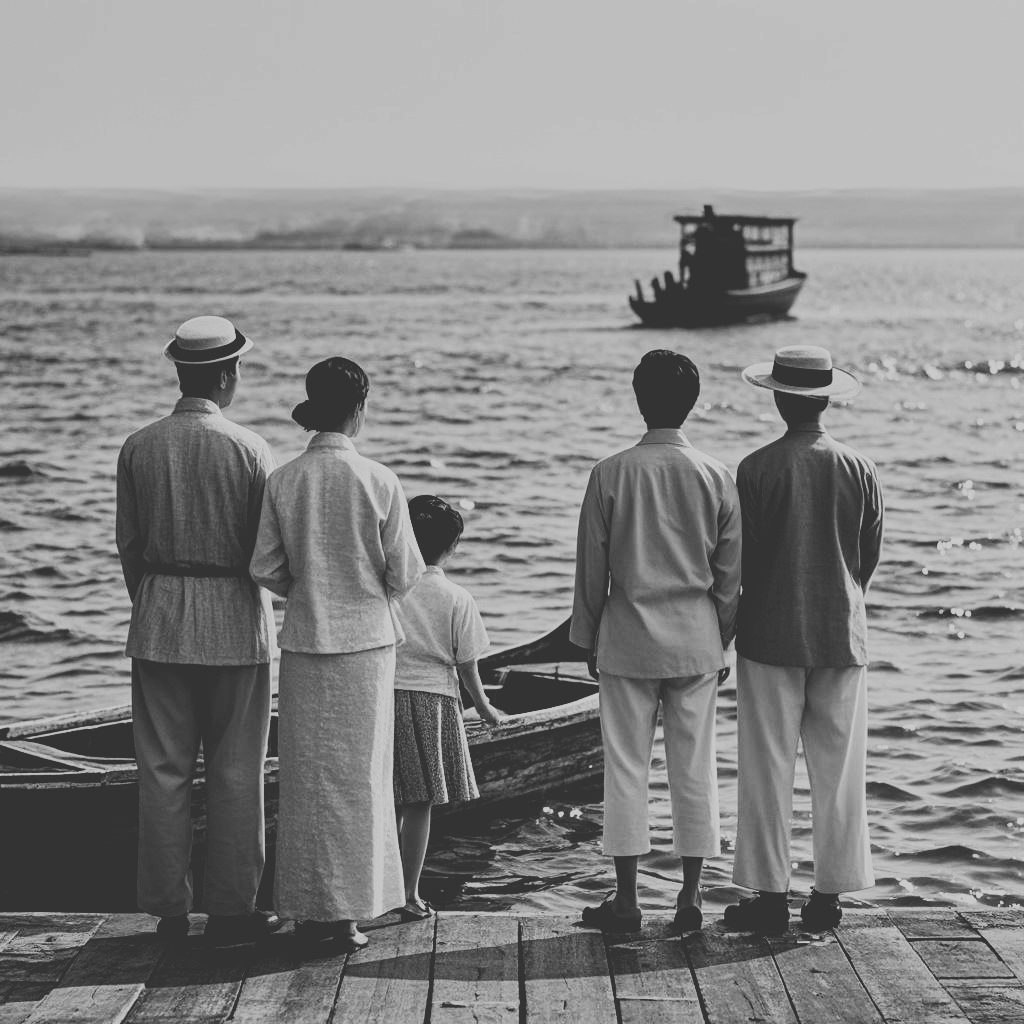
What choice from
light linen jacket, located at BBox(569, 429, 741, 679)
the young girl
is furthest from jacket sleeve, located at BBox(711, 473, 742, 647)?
the young girl

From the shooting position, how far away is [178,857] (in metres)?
4.97

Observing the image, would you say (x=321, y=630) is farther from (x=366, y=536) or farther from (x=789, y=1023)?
(x=789, y=1023)

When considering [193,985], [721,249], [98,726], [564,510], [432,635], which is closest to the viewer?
[193,985]

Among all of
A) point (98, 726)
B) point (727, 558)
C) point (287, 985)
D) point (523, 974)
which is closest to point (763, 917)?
point (523, 974)

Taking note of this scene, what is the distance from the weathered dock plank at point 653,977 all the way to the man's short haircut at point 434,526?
1460 mm

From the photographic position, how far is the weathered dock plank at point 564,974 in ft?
14.4

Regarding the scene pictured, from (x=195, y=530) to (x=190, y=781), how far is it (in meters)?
0.82

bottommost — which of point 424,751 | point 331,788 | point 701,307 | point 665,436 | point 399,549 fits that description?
point 701,307

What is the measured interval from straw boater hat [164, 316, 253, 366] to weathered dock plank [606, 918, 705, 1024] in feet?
7.43

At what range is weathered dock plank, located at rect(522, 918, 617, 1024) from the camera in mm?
4387

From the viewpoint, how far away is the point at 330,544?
4.76m

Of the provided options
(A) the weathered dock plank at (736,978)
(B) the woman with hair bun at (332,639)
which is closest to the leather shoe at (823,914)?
(A) the weathered dock plank at (736,978)

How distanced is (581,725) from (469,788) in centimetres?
368

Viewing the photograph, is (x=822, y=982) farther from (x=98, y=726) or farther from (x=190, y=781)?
(x=98, y=726)
